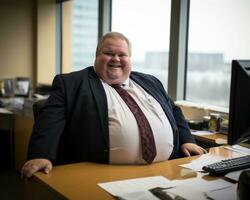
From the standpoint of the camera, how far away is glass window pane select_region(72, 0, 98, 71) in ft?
15.6

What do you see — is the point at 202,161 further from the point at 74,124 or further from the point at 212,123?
the point at 212,123

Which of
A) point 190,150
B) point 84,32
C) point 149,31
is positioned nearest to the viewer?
point 190,150

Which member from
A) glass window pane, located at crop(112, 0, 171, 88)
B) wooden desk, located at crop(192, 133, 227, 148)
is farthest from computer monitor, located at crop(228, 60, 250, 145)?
glass window pane, located at crop(112, 0, 171, 88)

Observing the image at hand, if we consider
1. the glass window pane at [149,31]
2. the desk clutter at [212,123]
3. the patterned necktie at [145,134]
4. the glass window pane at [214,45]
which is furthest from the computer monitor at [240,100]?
the glass window pane at [149,31]

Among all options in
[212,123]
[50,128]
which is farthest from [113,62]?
[212,123]

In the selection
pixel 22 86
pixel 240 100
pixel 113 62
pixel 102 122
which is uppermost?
pixel 113 62

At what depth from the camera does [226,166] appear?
1633mm

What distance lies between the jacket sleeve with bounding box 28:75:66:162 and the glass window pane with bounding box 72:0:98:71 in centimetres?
291

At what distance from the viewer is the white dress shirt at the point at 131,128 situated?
1.77m

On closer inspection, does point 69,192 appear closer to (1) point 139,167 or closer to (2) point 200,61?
(1) point 139,167

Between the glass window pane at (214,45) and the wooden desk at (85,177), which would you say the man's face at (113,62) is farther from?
the glass window pane at (214,45)

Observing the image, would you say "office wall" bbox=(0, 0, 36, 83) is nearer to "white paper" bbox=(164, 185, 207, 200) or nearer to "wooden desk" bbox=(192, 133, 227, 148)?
"wooden desk" bbox=(192, 133, 227, 148)

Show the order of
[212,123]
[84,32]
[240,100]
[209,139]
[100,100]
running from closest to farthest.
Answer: [240,100] → [100,100] → [209,139] → [212,123] → [84,32]

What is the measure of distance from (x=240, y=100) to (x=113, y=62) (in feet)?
3.12
